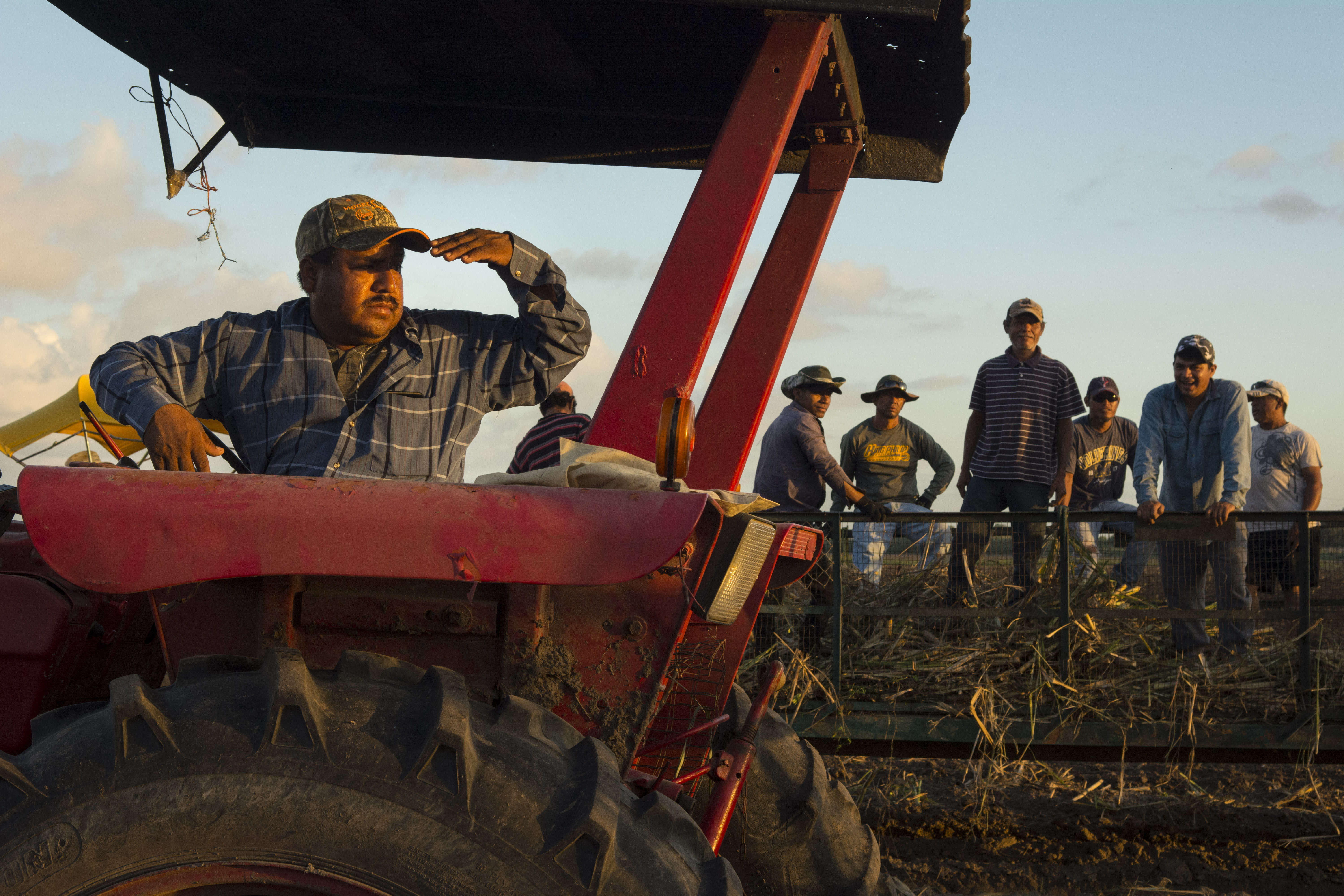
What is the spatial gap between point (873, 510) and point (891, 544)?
543 millimetres

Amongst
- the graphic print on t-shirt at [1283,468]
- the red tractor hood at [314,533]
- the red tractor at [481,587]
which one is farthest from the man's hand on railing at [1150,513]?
the red tractor hood at [314,533]

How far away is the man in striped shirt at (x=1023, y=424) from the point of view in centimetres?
600

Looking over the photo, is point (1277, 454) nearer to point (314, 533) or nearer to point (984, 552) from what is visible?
point (984, 552)

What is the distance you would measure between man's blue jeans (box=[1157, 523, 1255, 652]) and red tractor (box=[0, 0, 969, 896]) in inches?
114

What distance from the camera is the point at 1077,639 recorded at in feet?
15.9

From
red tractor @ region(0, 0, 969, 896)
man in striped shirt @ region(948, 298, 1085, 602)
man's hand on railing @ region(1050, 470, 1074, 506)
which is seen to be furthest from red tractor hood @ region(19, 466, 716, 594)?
man's hand on railing @ region(1050, 470, 1074, 506)

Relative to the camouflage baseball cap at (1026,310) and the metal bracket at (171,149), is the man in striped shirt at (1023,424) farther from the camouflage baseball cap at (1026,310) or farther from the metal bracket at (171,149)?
the metal bracket at (171,149)

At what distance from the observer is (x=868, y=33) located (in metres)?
2.33

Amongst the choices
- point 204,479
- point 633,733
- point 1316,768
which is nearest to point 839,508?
point 1316,768

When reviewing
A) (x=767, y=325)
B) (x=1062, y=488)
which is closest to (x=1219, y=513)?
(x=1062, y=488)

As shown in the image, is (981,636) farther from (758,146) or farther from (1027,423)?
(758,146)

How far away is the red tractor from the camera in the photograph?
1.40 meters

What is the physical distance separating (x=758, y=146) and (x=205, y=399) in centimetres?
146

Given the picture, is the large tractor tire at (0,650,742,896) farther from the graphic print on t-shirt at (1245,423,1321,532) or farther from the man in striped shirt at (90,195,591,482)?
the graphic print on t-shirt at (1245,423,1321,532)
